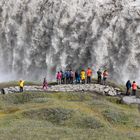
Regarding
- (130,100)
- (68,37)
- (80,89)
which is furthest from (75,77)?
(68,37)

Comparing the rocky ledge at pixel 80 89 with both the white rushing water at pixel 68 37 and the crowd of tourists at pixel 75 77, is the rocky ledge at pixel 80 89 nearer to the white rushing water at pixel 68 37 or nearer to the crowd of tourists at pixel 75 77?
the crowd of tourists at pixel 75 77

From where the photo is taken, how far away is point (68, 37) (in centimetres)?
9069

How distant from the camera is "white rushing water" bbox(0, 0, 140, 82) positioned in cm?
8494

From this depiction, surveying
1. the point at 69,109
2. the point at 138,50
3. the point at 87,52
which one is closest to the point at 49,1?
the point at 87,52

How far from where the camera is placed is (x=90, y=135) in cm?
4022

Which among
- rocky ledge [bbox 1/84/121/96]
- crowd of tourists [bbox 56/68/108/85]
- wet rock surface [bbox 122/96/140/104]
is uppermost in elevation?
crowd of tourists [bbox 56/68/108/85]

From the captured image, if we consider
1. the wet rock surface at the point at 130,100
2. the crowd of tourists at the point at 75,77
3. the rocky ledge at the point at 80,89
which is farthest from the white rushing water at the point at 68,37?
the wet rock surface at the point at 130,100

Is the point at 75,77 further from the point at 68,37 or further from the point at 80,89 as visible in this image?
the point at 68,37

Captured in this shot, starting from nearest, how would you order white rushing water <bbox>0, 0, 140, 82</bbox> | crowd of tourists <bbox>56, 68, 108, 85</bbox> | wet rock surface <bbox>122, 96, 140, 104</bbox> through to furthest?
wet rock surface <bbox>122, 96, 140, 104</bbox>, crowd of tourists <bbox>56, 68, 108, 85</bbox>, white rushing water <bbox>0, 0, 140, 82</bbox>

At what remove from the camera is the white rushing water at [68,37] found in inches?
3344

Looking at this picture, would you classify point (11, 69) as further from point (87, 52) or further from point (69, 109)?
point (69, 109)

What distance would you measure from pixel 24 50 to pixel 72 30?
36.9ft

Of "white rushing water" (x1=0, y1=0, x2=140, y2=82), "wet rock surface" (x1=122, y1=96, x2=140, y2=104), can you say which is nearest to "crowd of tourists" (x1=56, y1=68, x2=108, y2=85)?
"wet rock surface" (x1=122, y1=96, x2=140, y2=104)

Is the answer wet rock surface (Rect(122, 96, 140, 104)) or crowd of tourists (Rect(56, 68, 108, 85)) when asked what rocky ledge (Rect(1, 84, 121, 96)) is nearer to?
crowd of tourists (Rect(56, 68, 108, 85))
